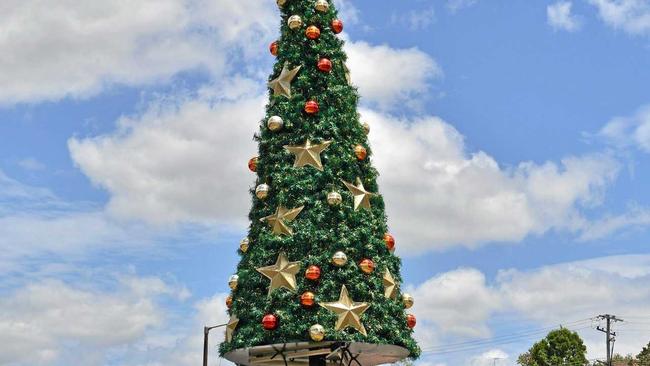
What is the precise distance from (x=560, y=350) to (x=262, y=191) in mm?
47925

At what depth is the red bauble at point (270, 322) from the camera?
13.3 metres

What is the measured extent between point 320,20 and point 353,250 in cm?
429

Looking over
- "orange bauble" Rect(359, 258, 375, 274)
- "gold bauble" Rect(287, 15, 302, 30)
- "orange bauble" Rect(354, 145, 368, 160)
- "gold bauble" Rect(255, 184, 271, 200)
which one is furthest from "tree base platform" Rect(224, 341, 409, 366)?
"gold bauble" Rect(287, 15, 302, 30)

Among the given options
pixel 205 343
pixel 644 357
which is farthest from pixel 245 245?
pixel 644 357

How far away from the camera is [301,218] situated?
13.9 meters

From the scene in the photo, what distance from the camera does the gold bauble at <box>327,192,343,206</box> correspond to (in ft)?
45.6

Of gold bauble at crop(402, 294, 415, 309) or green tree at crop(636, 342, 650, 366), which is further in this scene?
green tree at crop(636, 342, 650, 366)

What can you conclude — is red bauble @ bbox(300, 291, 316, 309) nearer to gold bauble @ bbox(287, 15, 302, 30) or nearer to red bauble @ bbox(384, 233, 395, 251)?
red bauble @ bbox(384, 233, 395, 251)

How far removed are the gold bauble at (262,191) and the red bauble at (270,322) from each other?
84.4 inches

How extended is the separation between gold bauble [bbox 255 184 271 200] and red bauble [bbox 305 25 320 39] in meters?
2.78

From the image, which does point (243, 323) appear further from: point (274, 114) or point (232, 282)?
point (274, 114)

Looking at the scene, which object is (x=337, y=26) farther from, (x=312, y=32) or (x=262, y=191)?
(x=262, y=191)

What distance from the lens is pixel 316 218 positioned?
1384 centimetres

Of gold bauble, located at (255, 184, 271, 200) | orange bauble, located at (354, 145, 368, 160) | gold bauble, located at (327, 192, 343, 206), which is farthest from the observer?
orange bauble, located at (354, 145, 368, 160)
